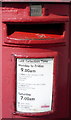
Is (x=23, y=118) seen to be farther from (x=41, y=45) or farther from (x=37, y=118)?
(x=41, y=45)

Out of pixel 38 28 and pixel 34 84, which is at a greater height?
pixel 38 28

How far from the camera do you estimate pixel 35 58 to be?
2.25 metres

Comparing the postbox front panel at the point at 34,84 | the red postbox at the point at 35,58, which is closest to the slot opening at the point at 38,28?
the red postbox at the point at 35,58

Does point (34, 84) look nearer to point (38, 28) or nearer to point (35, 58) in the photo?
point (35, 58)

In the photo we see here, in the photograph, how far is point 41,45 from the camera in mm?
2256

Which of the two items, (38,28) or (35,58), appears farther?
(38,28)

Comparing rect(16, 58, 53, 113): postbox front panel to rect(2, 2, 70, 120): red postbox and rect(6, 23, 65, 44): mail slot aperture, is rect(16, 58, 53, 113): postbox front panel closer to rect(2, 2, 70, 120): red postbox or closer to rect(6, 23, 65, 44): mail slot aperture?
rect(2, 2, 70, 120): red postbox

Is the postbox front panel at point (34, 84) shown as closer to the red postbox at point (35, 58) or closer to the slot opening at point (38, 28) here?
the red postbox at point (35, 58)

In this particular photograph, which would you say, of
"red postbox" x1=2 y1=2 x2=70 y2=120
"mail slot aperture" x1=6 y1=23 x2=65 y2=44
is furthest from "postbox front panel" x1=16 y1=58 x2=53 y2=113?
"mail slot aperture" x1=6 y1=23 x2=65 y2=44

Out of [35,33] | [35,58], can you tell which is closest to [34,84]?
[35,58]

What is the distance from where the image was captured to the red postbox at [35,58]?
7.24 ft

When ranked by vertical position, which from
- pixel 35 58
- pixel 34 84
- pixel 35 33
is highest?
pixel 35 33

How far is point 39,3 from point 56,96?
974mm

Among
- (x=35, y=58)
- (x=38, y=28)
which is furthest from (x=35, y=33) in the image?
(x=35, y=58)
